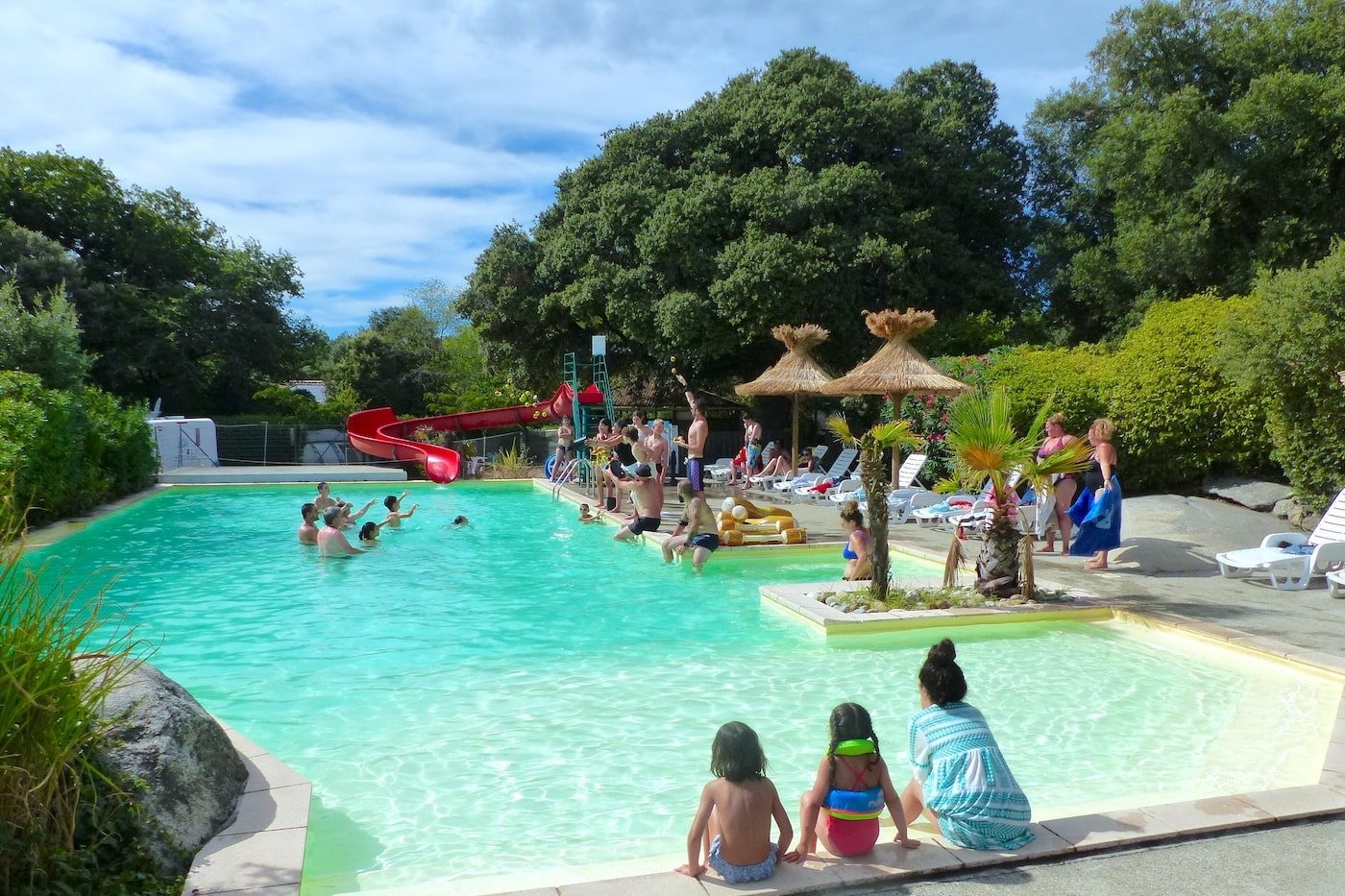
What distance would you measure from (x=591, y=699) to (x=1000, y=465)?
4143mm

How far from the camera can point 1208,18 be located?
22.1m

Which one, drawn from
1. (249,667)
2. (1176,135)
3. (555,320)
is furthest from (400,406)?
(249,667)

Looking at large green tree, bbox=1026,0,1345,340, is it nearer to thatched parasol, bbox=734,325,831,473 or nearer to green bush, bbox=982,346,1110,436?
green bush, bbox=982,346,1110,436

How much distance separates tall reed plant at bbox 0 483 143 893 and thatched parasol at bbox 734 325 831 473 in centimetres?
1595

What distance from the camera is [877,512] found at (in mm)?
8203

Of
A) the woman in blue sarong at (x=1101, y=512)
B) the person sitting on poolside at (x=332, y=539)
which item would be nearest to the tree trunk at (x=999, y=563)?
the woman in blue sarong at (x=1101, y=512)

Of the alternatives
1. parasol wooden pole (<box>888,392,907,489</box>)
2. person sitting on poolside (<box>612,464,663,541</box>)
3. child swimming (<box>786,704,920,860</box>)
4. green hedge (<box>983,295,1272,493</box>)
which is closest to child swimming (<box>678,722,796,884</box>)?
child swimming (<box>786,704,920,860</box>)

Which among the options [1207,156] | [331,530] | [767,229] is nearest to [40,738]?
[331,530]

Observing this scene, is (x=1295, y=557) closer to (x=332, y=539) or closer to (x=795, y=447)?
(x=332, y=539)

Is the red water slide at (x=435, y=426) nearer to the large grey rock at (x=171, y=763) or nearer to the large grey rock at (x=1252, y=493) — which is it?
the large grey rock at (x=1252, y=493)

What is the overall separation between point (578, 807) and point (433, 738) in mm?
1397

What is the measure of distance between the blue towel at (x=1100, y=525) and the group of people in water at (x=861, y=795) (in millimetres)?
6769

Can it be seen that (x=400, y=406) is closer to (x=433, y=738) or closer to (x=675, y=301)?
(x=675, y=301)

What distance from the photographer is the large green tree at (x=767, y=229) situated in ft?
72.8
